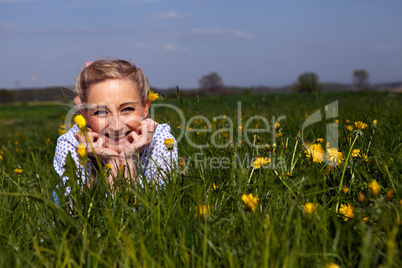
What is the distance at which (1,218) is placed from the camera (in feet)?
6.59

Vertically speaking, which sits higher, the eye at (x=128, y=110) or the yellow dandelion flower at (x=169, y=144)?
the eye at (x=128, y=110)

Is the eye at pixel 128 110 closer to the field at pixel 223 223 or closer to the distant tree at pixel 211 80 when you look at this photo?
the field at pixel 223 223

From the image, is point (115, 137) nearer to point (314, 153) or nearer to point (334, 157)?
point (314, 153)

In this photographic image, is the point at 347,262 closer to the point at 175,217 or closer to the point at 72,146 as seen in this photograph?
the point at 175,217

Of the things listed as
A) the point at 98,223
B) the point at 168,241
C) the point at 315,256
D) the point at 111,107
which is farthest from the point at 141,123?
the point at 315,256

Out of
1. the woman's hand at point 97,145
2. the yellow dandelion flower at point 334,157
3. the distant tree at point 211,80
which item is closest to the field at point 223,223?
the yellow dandelion flower at point 334,157

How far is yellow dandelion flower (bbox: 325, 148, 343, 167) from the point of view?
219 cm

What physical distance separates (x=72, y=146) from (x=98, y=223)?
1.29 m

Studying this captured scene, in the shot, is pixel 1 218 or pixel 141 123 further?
pixel 141 123

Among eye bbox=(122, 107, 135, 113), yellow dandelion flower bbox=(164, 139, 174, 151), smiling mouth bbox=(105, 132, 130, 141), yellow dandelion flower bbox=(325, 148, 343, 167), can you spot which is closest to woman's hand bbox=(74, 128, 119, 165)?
smiling mouth bbox=(105, 132, 130, 141)

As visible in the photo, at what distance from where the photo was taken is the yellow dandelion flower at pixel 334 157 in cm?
219

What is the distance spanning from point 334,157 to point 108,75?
1655 millimetres

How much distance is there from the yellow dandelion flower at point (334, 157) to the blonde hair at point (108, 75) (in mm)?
1418

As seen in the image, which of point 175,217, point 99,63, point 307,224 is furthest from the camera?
point 99,63
